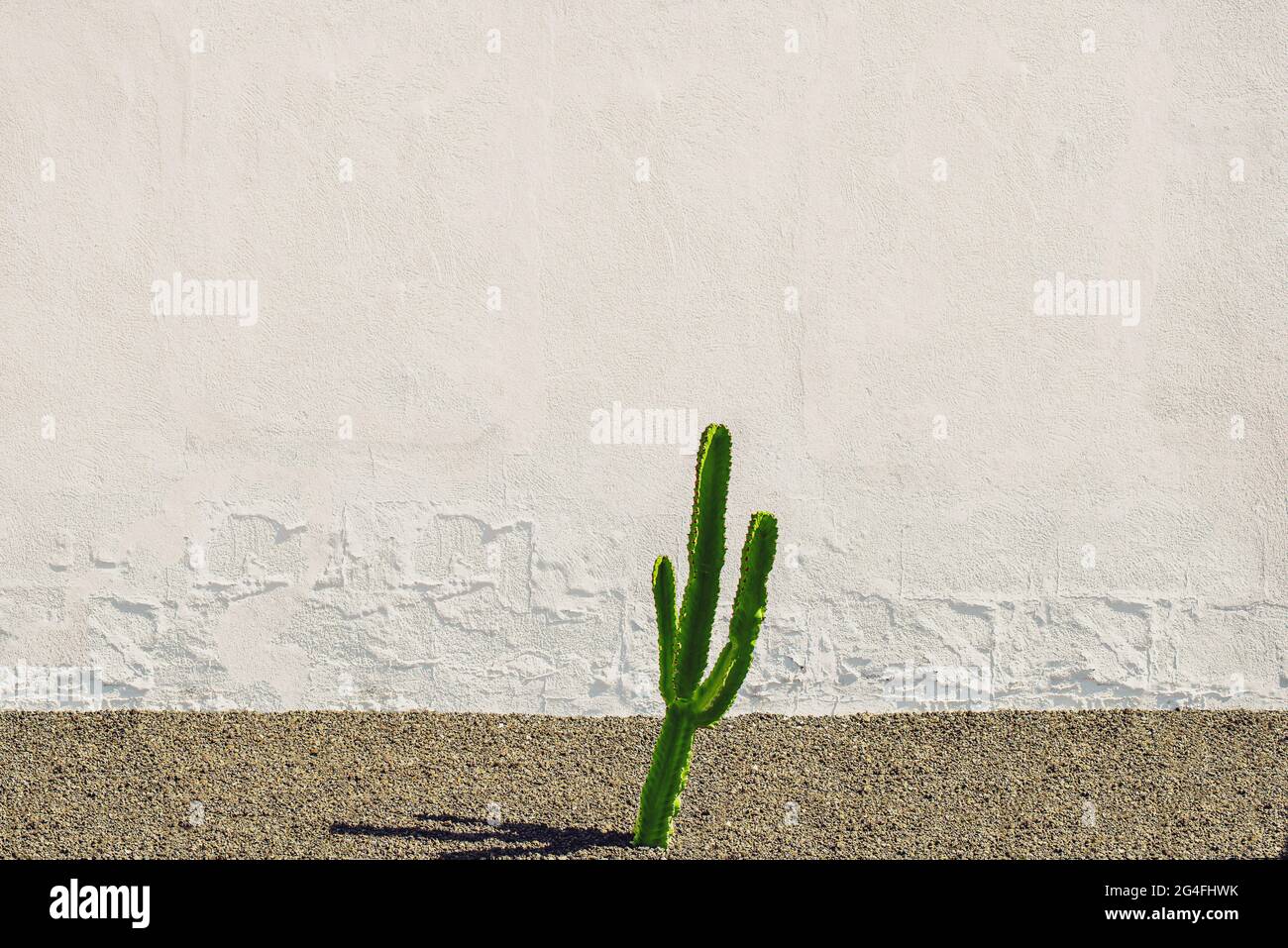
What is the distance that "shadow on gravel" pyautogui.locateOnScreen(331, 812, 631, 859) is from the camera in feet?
12.8

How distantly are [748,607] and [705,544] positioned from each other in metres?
0.21

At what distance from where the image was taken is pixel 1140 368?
17.0ft

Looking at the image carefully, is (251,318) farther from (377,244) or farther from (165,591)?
(165,591)

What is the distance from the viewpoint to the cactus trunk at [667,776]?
390 centimetres

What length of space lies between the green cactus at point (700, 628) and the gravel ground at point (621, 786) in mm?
177

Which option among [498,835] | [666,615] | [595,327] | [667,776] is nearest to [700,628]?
[666,615]

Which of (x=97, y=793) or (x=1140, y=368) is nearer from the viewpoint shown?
(x=97, y=793)

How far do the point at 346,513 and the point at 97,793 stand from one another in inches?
52.1

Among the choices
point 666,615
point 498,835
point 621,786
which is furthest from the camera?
point 621,786

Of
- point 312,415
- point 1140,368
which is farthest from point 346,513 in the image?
point 1140,368

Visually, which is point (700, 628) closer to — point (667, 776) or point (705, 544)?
point (705, 544)

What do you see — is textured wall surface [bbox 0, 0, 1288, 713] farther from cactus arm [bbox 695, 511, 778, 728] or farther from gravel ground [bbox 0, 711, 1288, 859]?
cactus arm [bbox 695, 511, 778, 728]

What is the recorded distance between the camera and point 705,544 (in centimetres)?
373

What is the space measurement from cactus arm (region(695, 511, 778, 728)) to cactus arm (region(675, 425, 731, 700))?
70 millimetres
